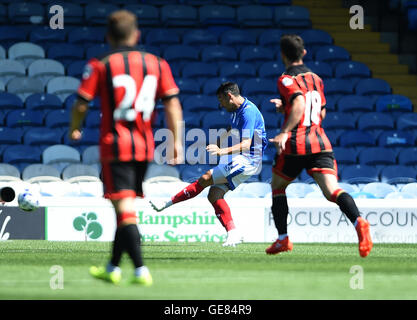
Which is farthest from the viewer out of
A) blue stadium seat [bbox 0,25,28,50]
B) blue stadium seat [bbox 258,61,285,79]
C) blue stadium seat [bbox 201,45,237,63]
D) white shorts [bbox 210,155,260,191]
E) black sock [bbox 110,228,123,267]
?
blue stadium seat [bbox 0,25,28,50]

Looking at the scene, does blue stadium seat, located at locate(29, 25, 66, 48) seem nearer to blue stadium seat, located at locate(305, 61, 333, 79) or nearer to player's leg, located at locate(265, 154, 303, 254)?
blue stadium seat, located at locate(305, 61, 333, 79)

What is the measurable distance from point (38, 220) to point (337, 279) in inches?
282

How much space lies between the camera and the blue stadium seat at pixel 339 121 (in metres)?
16.8

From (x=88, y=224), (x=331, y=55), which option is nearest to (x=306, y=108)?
(x=88, y=224)

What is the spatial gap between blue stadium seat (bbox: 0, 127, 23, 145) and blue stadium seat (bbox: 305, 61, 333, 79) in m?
6.16

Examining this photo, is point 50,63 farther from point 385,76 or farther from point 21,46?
point 385,76

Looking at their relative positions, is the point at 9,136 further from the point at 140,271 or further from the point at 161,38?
the point at 140,271

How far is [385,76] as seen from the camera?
762 inches

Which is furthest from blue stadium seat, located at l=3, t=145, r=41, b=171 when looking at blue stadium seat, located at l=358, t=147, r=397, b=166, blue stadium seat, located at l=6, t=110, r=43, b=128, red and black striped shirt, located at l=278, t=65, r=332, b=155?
red and black striped shirt, located at l=278, t=65, r=332, b=155

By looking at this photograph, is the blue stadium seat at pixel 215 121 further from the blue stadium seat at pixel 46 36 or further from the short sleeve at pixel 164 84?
the short sleeve at pixel 164 84

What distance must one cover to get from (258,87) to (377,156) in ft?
9.00

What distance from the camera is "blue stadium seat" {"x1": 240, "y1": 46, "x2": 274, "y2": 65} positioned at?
723 inches

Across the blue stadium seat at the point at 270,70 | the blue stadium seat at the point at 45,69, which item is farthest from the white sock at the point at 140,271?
the blue stadium seat at the point at 270,70

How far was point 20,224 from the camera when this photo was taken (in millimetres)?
12422
